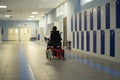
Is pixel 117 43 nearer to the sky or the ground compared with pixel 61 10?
nearer to the ground

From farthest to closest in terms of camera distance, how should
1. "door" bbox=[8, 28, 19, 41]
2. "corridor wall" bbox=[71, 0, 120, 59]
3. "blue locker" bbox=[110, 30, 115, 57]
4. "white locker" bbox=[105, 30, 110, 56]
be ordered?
"door" bbox=[8, 28, 19, 41] → "white locker" bbox=[105, 30, 110, 56] → "blue locker" bbox=[110, 30, 115, 57] → "corridor wall" bbox=[71, 0, 120, 59]

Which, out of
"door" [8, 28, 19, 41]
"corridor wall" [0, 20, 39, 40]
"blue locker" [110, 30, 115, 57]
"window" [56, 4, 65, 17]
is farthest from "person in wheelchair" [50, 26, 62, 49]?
"door" [8, 28, 19, 41]

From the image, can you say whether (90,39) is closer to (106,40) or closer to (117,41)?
(106,40)

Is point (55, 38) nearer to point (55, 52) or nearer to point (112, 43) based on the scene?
point (55, 52)

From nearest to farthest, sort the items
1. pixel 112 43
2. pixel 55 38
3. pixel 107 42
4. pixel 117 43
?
pixel 117 43, pixel 112 43, pixel 107 42, pixel 55 38

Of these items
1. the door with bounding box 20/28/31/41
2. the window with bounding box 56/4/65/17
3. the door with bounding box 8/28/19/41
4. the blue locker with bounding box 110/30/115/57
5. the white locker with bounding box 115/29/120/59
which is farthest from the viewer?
the door with bounding box 20/28/31/41

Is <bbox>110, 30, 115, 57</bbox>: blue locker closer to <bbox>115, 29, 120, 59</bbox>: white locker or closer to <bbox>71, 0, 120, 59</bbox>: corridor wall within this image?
<bbox>71, 0, 120, 59</bbox>: corridor wall

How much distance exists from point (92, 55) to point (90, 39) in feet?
2.79

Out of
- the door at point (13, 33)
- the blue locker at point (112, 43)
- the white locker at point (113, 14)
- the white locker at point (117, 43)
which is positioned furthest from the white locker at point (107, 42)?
the door at point (13, 33)

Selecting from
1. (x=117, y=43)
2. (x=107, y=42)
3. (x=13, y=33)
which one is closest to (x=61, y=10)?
(x=107, y=42)

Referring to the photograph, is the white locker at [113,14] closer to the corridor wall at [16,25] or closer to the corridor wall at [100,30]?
the corridor wall at [100,30]

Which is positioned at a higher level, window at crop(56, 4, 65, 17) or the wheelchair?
window at crop(56, 4, 65, 17)

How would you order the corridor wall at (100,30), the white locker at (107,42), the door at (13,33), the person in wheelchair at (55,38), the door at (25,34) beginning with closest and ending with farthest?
the corridor wall at (100,30) → the white locker at (107,42) → the person in wheelchair at (55,38) → the door at (13,33) → the door at (25,34)

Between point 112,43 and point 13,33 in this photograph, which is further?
point 13,33
